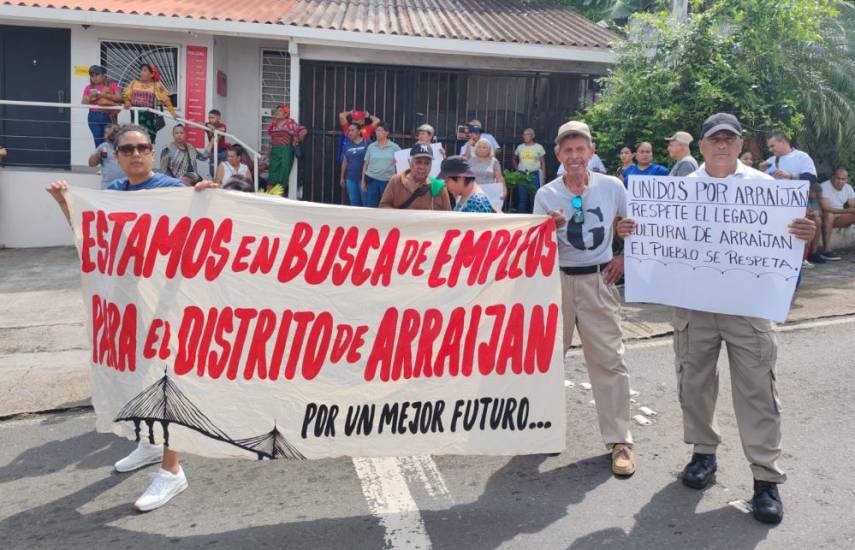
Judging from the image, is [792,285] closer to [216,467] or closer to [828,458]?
[828,458]

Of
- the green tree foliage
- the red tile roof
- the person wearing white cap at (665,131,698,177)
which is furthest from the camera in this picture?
the red tile roof

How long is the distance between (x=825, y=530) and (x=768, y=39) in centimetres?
860

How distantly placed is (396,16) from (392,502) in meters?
11.4

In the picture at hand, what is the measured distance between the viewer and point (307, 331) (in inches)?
149

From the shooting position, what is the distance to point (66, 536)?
3.53 m

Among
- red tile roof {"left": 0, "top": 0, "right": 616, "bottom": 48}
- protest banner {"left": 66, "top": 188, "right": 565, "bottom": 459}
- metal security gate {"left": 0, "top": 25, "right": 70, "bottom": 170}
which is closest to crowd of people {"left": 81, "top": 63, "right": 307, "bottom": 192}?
metal security gate {"left": 0, "top": 25, "right": 70, "bottom": 170}

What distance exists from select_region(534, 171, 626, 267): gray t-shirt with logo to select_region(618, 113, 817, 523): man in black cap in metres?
0.15

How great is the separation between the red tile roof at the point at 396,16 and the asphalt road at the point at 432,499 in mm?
8761

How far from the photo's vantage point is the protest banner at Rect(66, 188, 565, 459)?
3.72 m

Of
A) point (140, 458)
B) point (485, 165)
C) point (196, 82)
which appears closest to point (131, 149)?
point (140, 458)

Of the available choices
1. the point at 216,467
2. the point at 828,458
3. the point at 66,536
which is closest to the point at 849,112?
the point at 828,458

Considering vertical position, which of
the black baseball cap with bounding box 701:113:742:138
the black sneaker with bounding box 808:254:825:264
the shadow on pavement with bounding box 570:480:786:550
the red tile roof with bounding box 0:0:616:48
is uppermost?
the red tile roof with bounding box 0:0:616:48

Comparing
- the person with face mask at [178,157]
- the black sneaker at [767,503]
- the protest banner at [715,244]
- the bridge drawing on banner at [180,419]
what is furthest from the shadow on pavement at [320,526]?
the person with face mask at [178,157]

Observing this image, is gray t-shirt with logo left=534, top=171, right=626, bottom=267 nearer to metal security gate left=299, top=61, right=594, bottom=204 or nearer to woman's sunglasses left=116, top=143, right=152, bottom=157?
woman's sunglasses left=116, top=143, right=152, bottom=157
